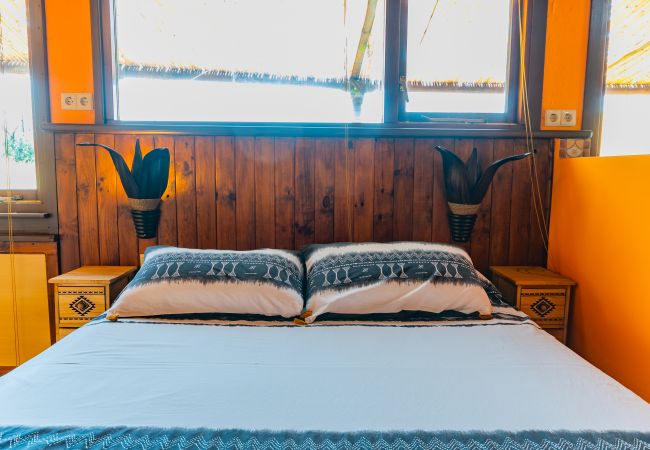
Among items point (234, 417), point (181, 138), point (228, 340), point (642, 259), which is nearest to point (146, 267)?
point (228, 340)

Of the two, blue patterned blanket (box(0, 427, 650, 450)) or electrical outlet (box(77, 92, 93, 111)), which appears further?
electrical outlet (box(77, 92, 93, 111))

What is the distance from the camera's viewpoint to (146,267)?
188 cm

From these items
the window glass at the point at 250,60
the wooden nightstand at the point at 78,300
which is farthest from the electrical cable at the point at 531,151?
the wooden nightstand at the point at 78,300

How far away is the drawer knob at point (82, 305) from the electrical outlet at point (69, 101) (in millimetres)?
970

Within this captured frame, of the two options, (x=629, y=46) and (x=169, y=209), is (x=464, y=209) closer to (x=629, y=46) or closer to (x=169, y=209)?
(x=629, y=46)

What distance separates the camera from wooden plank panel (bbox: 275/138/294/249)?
2.30m

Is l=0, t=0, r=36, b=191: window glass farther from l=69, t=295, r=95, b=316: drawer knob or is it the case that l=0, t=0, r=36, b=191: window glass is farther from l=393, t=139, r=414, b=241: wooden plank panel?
l=393, t=139, r=414, b=241: wooden plank panel

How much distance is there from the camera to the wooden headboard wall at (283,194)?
2.29 m

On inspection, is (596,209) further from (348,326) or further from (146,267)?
(146,267)

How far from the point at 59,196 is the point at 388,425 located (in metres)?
2.06

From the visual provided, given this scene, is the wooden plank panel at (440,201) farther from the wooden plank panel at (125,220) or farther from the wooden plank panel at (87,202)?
the wooden plank panel at (87,202)

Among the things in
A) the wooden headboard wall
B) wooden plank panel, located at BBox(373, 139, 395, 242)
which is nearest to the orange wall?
the wooden headboard wall

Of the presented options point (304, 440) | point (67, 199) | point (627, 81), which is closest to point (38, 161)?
point (67, 199)

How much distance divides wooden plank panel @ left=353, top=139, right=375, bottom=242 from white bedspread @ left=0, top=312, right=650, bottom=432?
799mm
